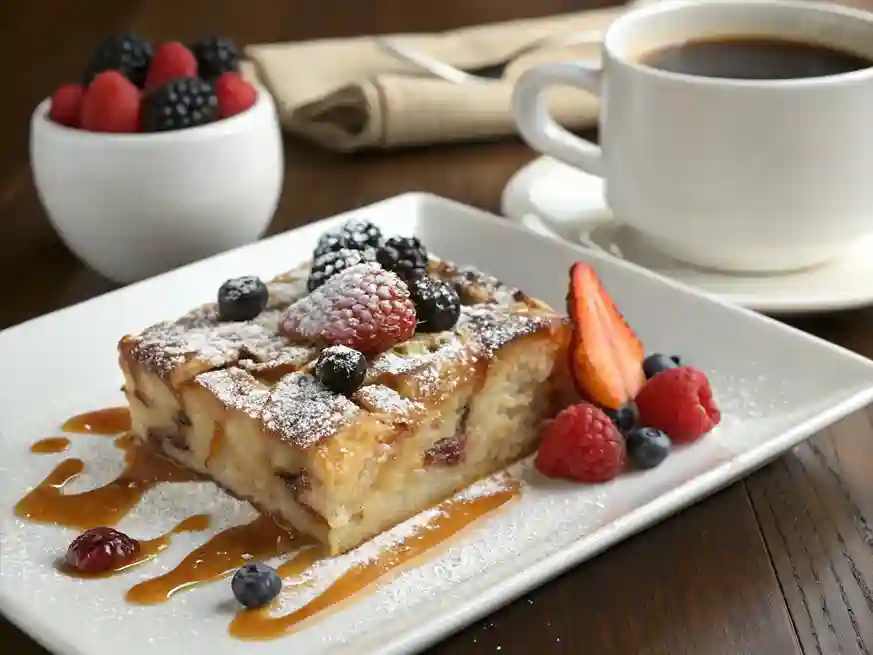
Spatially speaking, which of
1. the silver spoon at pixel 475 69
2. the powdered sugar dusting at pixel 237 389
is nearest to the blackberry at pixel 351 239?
the powdered sugar dusting at pixel 237 389

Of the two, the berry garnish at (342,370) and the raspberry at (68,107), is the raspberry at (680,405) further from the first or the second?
the raspberry at (68,107)

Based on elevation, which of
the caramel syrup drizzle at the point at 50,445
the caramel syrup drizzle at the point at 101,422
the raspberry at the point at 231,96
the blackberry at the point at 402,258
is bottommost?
the caramel syrup drizzle at the point at 101,422

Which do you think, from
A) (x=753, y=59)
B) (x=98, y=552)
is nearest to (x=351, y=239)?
(x=98, y=552)

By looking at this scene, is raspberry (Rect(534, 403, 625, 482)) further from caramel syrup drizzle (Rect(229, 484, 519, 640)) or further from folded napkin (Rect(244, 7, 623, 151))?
folded napkin (Rect(244, 7, 623, 151))

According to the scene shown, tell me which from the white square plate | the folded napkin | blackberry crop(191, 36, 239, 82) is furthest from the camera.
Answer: the folded napkin

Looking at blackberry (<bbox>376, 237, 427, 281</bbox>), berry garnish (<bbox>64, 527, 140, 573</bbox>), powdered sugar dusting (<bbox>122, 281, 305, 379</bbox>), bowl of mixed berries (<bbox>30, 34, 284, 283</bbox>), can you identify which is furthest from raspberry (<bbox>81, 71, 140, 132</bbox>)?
berry garnish (<bbox>64, 527, 140, 573</bbox>)

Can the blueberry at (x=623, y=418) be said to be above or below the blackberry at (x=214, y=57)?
below

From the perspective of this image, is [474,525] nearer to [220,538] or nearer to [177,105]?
[220,538]
